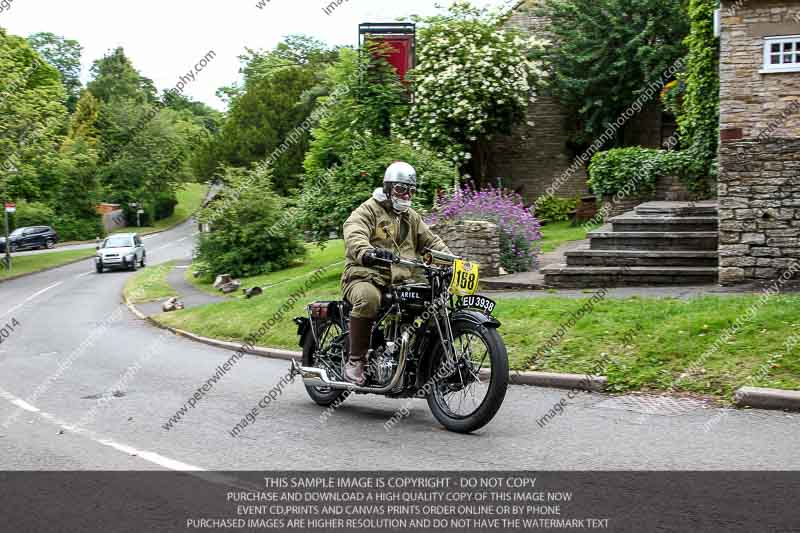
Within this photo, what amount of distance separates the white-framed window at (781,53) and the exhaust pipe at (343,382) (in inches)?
510

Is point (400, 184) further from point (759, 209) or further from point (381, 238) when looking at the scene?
point (759, 209)

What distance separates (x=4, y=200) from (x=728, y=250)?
3976 cm

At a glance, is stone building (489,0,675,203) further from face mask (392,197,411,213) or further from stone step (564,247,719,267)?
Answer: face mask (392,197,411,213)

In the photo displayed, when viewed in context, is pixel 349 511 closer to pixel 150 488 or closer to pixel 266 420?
pixel 150 488

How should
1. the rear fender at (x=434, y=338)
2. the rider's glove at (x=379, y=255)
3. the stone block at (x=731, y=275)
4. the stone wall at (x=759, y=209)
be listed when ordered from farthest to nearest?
1. the stone block at (x=731, y=275)
2. the stone wall at (x=759, y=209)
3. the rider's glove at (x=379, y=255)
4. the rear fender at (x=434, y=338)

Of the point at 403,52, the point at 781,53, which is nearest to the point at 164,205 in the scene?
the point at 403,52

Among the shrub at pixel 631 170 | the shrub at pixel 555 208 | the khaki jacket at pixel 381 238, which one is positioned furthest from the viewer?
the shrub at pixel 555 208

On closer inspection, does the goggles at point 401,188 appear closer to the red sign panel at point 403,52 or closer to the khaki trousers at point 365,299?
the khaki trousers at point 365,299

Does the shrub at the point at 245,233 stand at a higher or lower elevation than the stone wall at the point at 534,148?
lower

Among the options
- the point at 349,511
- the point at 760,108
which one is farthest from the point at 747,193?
the point at 349,511

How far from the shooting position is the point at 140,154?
273ft

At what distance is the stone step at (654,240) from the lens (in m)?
15.4

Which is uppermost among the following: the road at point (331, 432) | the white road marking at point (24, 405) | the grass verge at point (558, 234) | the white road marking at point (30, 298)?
the grass verge at point (558, 234)

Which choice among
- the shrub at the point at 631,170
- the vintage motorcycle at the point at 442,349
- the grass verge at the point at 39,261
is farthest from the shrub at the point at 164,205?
the vintage motorcycle at the point at 442,349
